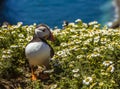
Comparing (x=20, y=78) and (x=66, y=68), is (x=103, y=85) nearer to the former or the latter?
(x=66, y=68)

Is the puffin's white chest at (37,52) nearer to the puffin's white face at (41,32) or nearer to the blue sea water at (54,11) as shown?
the puffin's white face at (41,32)

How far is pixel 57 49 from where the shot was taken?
6.91 m

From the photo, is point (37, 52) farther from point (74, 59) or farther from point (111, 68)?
point (111, 68)

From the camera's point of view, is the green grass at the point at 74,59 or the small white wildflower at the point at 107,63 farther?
the small white wildflower at the point at 107,63

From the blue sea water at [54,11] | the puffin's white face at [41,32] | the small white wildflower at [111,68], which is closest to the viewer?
the small white wildflower at [111,68]

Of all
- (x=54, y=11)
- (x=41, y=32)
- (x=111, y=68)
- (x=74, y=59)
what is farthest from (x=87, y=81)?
(x=54, y=11)

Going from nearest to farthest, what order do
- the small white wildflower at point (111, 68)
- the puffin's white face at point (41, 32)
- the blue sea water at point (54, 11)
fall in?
the small white wildflower at point (111, 68)
the puffin's white face at point (41, 32)
the blue sea water at point (54, 11)

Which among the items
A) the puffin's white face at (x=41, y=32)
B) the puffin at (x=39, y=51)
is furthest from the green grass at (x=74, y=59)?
the puffin's white face at (x=41, y=32)

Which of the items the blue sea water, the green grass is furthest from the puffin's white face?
the blue sea water

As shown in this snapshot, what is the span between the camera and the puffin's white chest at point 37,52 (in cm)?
608

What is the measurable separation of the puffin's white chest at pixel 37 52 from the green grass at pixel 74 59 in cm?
25

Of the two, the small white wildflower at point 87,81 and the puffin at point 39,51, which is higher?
the puffin at point 39,51

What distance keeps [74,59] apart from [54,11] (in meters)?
22.6

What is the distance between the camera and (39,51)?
19.9ft
